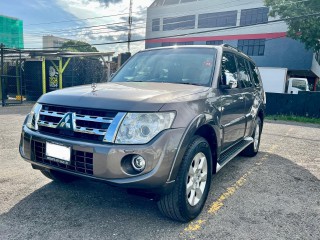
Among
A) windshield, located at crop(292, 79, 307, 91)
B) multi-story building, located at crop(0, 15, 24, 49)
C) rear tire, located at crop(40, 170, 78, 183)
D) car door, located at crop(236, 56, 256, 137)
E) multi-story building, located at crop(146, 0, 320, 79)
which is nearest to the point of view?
rear tire, located at crop(40, 170, 78, 183)

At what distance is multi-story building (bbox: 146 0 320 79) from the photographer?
2936 cm

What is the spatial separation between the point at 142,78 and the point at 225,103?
1160 millimetres

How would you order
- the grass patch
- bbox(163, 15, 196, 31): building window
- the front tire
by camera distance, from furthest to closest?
bbox(163, 15, 196, 31): building window → the grass patch → the front tire

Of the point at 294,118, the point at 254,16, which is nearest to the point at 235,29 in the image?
the point at 254,16

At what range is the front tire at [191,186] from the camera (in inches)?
98.3

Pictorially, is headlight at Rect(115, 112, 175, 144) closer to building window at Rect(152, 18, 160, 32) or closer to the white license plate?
the white license plate

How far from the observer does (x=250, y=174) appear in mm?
4355

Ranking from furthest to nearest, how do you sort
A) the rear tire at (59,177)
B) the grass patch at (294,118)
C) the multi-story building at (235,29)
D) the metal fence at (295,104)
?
the multi-story building at (235,29), the metal fence at (295,104), the grass patch at (294,118), the rear tire at (59,177)

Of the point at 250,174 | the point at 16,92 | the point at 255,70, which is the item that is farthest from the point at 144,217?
the point at 16,92

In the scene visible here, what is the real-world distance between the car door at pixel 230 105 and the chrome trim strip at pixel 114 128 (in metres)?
1.41

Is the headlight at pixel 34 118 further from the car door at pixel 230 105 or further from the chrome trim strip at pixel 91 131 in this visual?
the car door at pixel 230 105

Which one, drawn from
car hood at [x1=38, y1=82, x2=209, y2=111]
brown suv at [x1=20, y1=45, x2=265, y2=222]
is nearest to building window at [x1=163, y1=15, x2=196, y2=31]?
brown suv at [x1=20, y1=45, x2=265, y2=222]

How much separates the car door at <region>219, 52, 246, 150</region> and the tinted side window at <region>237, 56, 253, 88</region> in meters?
0.24

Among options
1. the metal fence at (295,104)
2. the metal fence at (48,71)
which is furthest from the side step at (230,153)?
the metal fence at (48,71)
